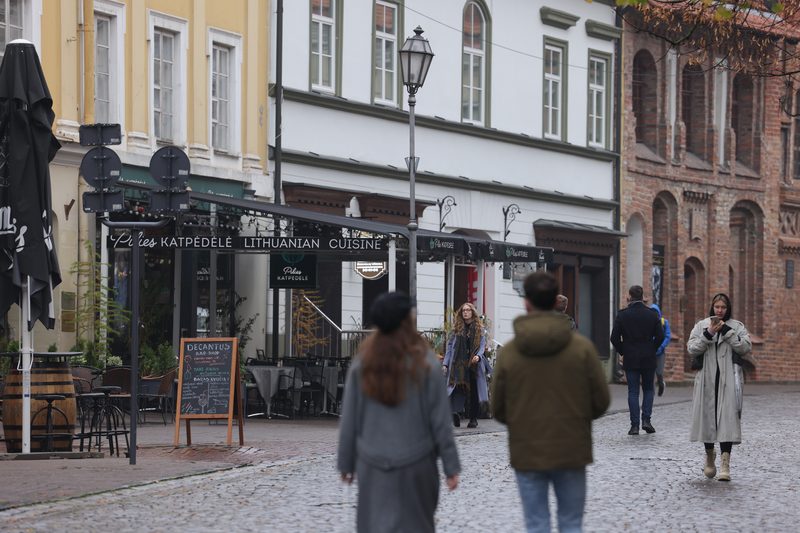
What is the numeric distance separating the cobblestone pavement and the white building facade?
8.67 meters

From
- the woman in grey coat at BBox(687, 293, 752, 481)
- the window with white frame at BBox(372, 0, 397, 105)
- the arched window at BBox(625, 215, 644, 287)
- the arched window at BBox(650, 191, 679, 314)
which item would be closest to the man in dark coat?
the woman in grey coat at BBox(687, 293, 752, 481)

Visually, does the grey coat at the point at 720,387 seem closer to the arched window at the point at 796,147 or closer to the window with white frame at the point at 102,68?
the window with white frame at the point at 102,68

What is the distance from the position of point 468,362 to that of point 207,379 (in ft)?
17.0

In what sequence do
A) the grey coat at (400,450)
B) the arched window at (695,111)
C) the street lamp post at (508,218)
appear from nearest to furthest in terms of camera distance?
the grey coat at (400,450), the street lamp post at (508,218), the arched window at (695,111)

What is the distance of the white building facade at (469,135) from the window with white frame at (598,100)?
0.12 ft

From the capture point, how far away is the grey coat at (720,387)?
15.7 meters

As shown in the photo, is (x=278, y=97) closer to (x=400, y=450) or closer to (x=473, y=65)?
(x=473, y=65)

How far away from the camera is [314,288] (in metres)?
28.0

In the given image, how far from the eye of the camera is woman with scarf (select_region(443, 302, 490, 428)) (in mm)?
23094

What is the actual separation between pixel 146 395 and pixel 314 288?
5.36 meters

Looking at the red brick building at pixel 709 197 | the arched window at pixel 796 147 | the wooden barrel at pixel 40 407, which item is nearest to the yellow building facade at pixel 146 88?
the wooden barrel at pixel 40 407

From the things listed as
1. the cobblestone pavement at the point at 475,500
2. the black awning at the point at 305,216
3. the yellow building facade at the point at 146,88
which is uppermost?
the yellow building facade at the point at 146,88

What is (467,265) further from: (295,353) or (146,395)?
(146,395)

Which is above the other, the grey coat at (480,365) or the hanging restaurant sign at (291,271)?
the hanging restaurant sign at (291,271)
